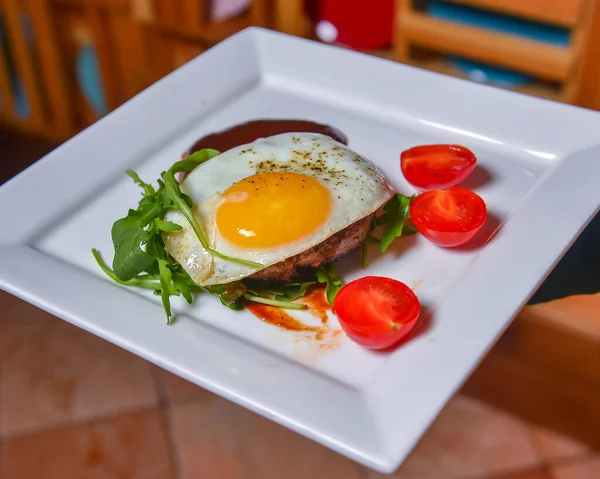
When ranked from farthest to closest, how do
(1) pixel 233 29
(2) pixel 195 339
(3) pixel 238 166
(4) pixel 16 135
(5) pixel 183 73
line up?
(4) pixel 16 135, (1) pixel 233 29, (5) pixel 183 73, (3) pixel 238 166, (2) pixel 195 339

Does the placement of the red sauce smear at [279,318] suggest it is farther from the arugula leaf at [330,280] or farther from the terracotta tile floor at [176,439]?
the terracotta tile floor at [176,439]

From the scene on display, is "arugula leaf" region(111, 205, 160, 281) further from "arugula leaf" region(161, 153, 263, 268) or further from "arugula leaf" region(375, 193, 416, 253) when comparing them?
"arugula leaf" region(375, 193, 416, 253)

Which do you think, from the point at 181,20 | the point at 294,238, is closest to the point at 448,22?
the point at 181,20

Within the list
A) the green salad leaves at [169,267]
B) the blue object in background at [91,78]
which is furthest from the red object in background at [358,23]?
the green salad leaves at [169,267]

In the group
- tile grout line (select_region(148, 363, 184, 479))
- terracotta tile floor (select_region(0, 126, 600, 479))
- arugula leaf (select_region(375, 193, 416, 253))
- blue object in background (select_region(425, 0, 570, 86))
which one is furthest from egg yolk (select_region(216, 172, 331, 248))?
blue object in background (select_region(425, 0, 570, 86))

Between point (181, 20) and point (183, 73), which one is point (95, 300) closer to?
point (183, 73)
